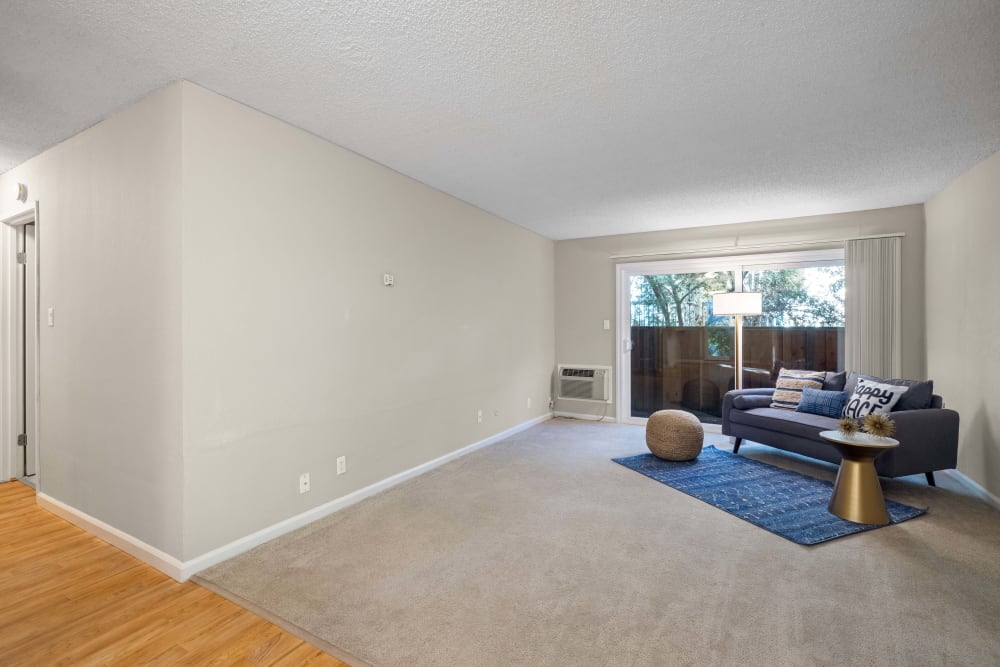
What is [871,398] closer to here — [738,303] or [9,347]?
[738,303]

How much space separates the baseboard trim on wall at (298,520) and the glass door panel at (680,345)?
272cm

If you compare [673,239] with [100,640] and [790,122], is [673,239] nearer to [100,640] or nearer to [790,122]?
[790,122]

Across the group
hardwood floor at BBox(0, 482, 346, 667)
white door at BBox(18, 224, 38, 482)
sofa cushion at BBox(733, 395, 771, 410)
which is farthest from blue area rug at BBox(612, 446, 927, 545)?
white door at BBox(18, 224, 38, 482)

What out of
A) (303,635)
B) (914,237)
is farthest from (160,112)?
(914,237)

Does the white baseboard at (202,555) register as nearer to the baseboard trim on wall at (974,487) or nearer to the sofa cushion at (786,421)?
the sofa cushion at (786,421)

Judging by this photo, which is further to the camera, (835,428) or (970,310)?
(835,428)

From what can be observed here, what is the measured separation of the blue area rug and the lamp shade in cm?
145

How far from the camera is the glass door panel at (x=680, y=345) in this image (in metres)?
5.64

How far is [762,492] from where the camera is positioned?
3490 mm

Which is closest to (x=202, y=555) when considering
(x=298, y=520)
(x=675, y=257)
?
(x=298, y=520)

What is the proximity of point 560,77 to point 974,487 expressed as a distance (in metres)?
4.13

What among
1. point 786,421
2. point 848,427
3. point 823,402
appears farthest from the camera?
point 823,402

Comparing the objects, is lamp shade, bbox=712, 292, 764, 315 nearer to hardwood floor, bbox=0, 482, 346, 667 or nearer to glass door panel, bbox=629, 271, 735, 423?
glass door panel, bbox=629, 271, 735, 423

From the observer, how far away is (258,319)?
269 cm
